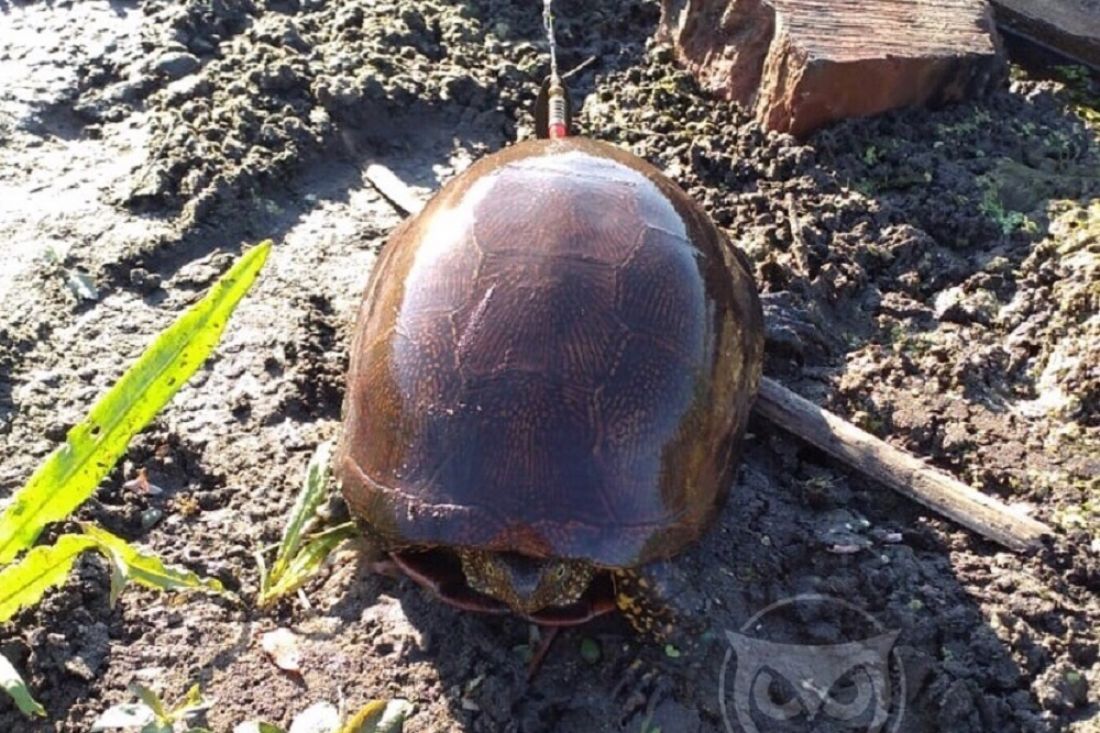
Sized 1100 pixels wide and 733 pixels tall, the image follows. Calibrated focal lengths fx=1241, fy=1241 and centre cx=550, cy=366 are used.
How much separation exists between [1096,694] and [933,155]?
208 centimetres

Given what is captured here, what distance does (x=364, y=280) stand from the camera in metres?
4.07

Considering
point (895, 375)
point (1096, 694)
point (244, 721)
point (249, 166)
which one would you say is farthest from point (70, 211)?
point (1096, 694)

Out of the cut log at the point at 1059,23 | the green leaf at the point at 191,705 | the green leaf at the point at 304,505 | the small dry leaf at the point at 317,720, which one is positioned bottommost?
the small dry leaf at the point at 317,720

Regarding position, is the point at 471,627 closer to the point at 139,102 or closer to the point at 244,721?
the point at 244,721

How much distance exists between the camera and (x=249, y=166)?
436 cm

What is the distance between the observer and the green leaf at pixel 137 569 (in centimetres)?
274

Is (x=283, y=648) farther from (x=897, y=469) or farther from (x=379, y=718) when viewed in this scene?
(x=897, y=469)

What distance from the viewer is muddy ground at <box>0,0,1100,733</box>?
2.95 meters

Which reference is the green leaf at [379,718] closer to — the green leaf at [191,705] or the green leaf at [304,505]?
the green leaf at [191,705]

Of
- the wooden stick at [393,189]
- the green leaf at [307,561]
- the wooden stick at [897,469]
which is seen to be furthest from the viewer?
the wooden stick at [393,189]

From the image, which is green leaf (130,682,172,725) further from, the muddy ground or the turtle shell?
the turtle shell

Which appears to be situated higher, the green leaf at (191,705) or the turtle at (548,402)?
the turtle at (548,402)

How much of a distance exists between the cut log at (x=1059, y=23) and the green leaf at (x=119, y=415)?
11.5 ft

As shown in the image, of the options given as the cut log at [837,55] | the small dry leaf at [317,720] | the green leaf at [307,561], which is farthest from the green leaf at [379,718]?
the cut log at [837,55]
